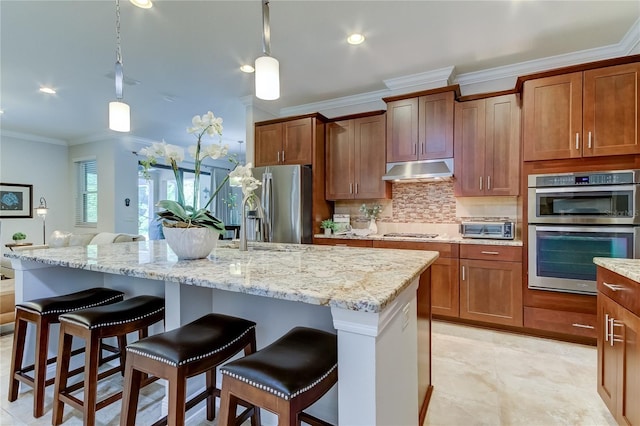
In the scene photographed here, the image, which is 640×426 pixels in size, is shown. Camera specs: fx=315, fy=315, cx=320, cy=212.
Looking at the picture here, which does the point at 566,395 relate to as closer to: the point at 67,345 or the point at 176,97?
the point at 67,345

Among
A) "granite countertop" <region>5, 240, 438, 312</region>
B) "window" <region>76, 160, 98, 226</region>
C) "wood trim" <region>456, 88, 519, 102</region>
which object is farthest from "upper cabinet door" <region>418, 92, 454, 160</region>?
"window" <region>76, 160, 98, 226</region>

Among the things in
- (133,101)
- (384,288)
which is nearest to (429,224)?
(384,288)

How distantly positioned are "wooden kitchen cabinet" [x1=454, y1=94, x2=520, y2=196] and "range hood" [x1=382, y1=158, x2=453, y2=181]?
0.13m

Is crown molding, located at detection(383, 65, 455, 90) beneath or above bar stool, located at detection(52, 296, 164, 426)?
above

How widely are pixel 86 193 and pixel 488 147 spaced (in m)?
7.42

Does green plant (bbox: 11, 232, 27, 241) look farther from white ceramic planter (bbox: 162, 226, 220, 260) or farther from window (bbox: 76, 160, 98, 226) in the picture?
white ceramic planter (bbox: 162, 226, 220, 260)

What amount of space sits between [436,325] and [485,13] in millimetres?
2795

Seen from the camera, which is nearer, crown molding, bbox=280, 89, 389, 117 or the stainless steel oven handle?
the stainless steel oven handle

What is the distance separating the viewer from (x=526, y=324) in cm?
284

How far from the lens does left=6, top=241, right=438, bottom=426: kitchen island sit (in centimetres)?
92

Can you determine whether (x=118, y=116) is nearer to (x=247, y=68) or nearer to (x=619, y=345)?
Result: (x=247, y=68)

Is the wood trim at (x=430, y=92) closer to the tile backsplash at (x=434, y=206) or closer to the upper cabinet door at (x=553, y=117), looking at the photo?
the upper cabinet door at (x=553, y=117)

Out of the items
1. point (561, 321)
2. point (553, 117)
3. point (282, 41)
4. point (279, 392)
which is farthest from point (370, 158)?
point (279, 392)

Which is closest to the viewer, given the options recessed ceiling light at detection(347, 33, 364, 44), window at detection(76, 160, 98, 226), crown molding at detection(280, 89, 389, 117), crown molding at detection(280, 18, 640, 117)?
recessed ceiling light at detection(347, 33, 364, 44)
